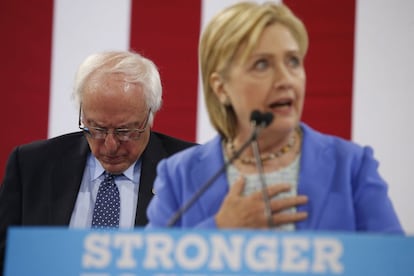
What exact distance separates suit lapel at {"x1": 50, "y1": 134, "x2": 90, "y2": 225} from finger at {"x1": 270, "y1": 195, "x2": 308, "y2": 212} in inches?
35.4

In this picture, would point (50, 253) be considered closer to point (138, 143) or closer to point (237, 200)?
point (237, 200)

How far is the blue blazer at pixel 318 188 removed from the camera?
136 centimetres

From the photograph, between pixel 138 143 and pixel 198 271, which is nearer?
pixel 198 271

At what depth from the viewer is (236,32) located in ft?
4.43

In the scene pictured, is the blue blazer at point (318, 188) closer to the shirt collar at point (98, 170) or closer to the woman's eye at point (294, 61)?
the woman's eye at point (294, 61)

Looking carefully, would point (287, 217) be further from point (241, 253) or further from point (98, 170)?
point (98, 170)

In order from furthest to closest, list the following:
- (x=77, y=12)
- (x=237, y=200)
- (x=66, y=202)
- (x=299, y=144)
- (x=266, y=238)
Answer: (x=77, y=12), (x=66, y=202), (x=299, y=144), (x=237, y=200), (x=266, y=238)

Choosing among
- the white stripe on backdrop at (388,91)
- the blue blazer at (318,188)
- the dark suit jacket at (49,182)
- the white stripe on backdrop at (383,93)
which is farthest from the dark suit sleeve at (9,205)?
the white stripe on backdrop at (388,91)

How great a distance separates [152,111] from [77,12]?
78 cm

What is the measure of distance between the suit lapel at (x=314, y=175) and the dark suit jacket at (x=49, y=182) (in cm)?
74

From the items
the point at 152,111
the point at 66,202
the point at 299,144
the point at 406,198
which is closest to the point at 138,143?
the point at 152,111

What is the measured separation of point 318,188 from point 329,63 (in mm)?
1344

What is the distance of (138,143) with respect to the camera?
217cm

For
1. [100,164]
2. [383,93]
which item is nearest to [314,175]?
[100,164]
